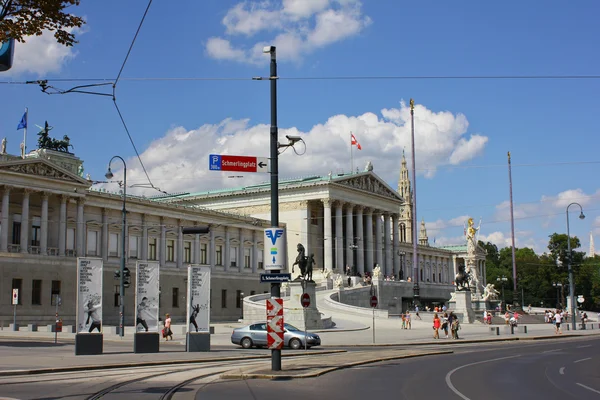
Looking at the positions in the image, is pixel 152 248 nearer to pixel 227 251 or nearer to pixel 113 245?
pixel 113 245

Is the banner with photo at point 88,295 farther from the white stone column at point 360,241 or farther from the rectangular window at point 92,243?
the white stone column at point 360,241

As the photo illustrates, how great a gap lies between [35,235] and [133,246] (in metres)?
13.5

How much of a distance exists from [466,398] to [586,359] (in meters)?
17.4

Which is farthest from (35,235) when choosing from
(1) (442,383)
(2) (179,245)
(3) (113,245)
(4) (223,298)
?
(1) (442,383)

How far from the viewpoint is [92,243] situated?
3039 inches

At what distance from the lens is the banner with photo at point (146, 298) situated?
32.6 m

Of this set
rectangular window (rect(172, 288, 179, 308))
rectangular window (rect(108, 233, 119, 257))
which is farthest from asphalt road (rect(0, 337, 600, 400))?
rectangular window (rect(172, 288, 179, 308))

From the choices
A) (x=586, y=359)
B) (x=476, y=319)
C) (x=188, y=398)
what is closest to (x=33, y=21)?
(x=188, y=398)

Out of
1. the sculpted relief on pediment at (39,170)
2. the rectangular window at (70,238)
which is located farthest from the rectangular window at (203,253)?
the sculpted relief on pediment at (39,170)

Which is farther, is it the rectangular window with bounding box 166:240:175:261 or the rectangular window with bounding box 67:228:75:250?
the rectangular window with bounding box 166:240:175:261

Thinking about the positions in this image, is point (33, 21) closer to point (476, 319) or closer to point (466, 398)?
point (466, 398)

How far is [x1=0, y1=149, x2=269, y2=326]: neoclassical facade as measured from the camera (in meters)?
66.3

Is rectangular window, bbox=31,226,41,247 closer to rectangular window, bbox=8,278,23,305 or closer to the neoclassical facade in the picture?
the neoclassical facade

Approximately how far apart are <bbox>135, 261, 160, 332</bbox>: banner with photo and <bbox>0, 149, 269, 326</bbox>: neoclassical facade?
3528cm
